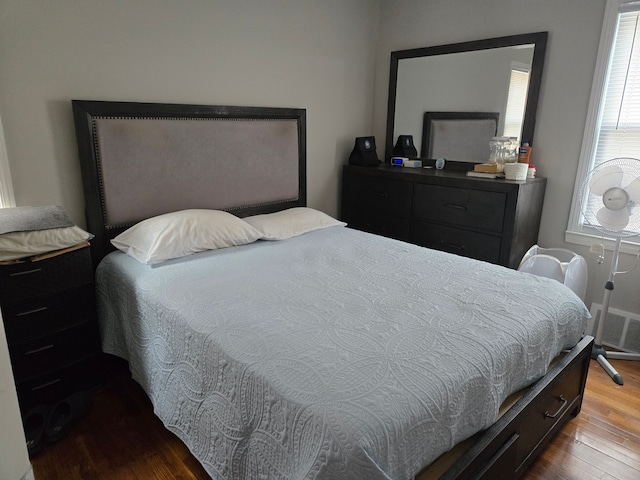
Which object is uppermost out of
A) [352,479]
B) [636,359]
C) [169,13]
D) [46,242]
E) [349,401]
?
[169,13]

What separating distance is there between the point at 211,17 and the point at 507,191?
2.13m

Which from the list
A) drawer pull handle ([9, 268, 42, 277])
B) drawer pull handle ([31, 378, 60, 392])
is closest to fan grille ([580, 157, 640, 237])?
drawer pull handle ([9, 268, 42, 277])

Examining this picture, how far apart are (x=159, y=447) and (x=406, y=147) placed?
2.82 m

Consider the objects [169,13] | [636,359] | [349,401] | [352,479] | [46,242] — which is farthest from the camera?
[636,359]

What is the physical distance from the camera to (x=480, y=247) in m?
2.80

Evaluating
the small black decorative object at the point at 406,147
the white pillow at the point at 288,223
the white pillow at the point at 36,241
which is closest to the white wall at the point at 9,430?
the white pillow at the point at 36,241

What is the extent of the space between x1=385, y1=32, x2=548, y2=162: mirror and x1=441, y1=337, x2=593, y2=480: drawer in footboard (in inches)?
66.5

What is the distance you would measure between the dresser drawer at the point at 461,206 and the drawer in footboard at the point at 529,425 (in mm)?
995

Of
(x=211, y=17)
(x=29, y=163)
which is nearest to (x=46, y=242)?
(x=29, y=163)

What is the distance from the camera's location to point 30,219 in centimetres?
179

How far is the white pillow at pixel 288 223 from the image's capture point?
2.59m

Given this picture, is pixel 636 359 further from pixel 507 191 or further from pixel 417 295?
pixel 417 295

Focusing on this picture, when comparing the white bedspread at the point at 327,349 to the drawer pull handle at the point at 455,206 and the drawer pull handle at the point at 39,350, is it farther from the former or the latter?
the drawer pull handle at the point at 455,206

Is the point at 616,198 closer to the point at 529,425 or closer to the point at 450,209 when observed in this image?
the point at 450,209
